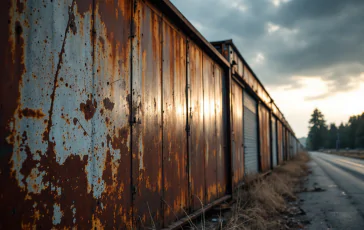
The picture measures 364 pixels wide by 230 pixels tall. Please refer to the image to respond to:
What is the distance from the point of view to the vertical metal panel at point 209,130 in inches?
211

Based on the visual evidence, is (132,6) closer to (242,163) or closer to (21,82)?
(21,82)

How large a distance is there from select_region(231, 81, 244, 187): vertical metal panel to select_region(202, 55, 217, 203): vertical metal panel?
5.87 feet

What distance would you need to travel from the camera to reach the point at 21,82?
1.84 meters

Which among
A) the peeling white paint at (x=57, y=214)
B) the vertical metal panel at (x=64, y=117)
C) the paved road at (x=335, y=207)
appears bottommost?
the paved road at (x=335, y=207)

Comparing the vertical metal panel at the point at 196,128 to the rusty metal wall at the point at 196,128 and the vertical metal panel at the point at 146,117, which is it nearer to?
the rusty metal wall at the point at 196,128

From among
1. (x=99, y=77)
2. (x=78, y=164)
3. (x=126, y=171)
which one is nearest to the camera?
(x=78, y=164)

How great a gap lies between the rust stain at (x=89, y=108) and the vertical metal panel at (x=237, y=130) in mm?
5367

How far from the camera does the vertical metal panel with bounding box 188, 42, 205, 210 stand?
15.3 feet

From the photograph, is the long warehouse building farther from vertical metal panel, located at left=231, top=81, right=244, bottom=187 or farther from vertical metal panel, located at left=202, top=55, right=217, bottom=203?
vertical metal panel, located at left=231, top=81, right=244, bottom=187

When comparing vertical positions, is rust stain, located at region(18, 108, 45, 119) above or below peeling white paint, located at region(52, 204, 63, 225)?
above

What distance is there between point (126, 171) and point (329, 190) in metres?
8.16

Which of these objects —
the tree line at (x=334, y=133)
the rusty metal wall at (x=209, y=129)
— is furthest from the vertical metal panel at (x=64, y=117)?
the tree line at (x=334, y=133)

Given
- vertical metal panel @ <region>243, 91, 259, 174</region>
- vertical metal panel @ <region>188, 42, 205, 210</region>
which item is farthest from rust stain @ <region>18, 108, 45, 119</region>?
vertical metal panel @ <region>243, 91, 259, 174</region>

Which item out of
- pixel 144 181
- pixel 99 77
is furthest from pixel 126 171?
pixel 99 77
